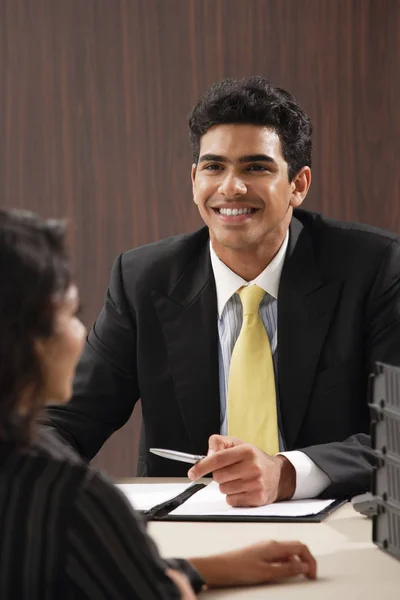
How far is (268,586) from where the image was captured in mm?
1505

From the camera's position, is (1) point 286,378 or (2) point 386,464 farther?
(1) point 286,378

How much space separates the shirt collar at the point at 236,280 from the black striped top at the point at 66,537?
1.50m

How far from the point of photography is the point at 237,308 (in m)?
2.57

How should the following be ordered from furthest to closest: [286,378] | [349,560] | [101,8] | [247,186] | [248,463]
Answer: [101,8] < [247,186] < [286,378] < [248,463] < [349,560]

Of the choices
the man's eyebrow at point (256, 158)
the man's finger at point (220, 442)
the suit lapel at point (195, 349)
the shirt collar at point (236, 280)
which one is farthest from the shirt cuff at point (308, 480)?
the man's eyebrow at point (256, 158)

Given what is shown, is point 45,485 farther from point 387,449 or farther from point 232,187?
point 232,187

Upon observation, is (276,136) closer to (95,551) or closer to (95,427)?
(95,427)

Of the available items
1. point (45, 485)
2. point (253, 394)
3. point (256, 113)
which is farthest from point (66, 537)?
point (256, 113)

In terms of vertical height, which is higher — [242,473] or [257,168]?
[257,168]

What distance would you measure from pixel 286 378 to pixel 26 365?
4.75ft

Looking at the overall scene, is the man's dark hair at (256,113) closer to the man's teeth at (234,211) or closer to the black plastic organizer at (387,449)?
the man's teeth at (234,211)

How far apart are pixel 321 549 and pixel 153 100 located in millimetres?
2363

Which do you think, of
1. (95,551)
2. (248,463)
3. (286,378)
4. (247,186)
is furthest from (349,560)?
(247,186)

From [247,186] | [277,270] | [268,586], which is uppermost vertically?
[247,186]
